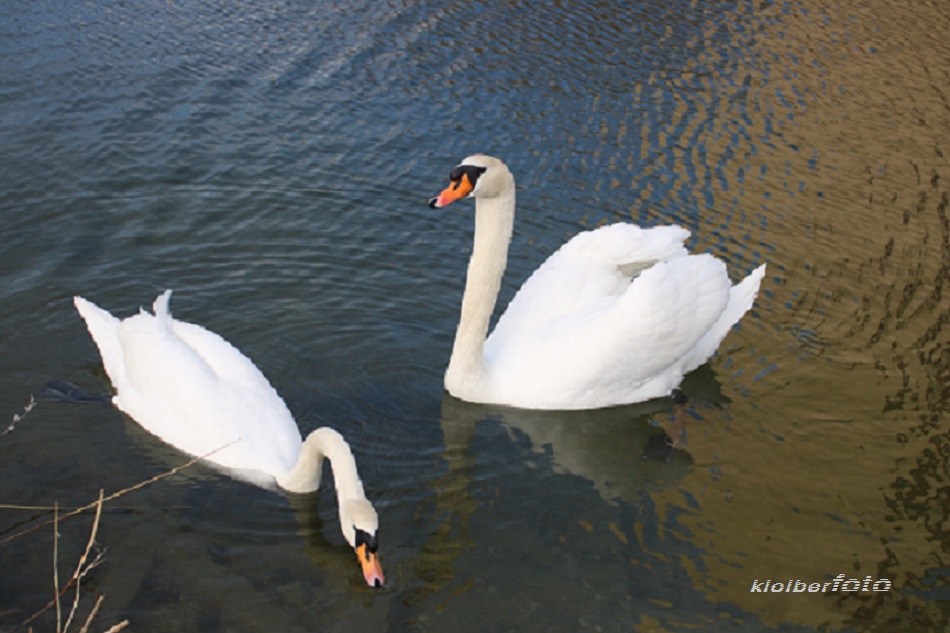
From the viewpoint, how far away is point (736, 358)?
339 inches

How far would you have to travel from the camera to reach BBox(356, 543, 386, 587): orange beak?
217 inches

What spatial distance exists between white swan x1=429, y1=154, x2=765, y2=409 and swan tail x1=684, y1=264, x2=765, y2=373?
79mm

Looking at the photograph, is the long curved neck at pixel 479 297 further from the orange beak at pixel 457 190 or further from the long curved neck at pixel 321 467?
the long curved neck at pixel 321 467

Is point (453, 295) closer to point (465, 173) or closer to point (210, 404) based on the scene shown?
point (465, 173)

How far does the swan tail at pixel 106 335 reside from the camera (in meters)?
7.24

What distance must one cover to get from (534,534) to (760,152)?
23.7 feet

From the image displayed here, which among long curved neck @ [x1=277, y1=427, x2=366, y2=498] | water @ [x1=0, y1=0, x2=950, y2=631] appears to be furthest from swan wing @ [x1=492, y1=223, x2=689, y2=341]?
long curved neck @ [x1=277, y1=427, x2=366, y2=498]

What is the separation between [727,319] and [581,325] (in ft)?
4.66

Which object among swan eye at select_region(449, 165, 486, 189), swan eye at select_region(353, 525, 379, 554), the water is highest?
swan eye at select_region(449, 165, 486, 189)

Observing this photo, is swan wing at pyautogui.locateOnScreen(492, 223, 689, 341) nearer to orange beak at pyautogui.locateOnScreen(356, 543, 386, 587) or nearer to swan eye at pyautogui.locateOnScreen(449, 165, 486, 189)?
swan eye at pyautogui.locateOnScreen(449, 165, 486, 189)

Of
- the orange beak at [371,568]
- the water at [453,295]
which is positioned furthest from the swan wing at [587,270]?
the orange beak at [371,568]

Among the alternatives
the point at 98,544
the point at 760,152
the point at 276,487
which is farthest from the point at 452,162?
the point at 98,544

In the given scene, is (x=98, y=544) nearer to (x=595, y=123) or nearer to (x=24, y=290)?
(x=24, y=290)

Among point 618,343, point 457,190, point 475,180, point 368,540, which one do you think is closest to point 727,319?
point 618,343
